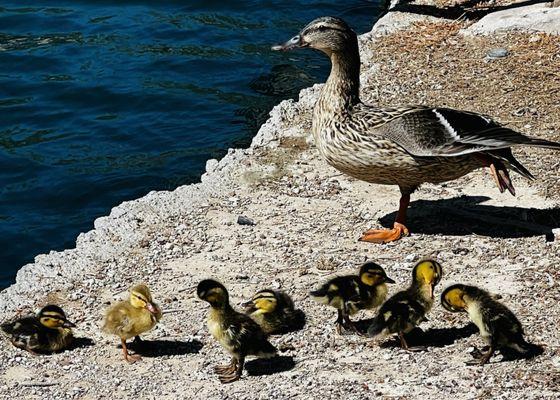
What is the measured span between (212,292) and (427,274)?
1.45m

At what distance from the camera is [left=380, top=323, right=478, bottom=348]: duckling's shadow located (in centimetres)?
775

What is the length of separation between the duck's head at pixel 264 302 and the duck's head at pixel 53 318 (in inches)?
50.6

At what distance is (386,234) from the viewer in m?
9.58

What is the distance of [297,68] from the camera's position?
16.3 metres

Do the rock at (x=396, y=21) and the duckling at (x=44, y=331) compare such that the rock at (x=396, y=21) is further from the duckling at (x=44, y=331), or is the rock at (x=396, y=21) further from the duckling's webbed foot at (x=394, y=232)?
the duckling at (x=44, y=331)

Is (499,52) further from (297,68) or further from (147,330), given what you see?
(147,330)

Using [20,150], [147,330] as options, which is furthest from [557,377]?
[20,150]

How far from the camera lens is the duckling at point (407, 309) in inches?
299

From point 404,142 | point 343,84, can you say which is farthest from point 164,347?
point 343,84

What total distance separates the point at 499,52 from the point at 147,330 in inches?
263

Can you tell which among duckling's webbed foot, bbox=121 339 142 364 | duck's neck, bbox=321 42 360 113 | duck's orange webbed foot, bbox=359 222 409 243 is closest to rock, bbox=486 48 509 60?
duck's neck, bbox=321 42 360 113

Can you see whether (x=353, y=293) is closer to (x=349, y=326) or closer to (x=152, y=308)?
(x=349, y=326)

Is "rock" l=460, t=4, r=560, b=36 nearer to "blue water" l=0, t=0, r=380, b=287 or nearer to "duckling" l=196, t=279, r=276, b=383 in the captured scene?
"blue water" l=0, t=0, r=380, b=287

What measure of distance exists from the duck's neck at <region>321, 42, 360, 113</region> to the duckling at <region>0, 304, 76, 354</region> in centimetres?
293
